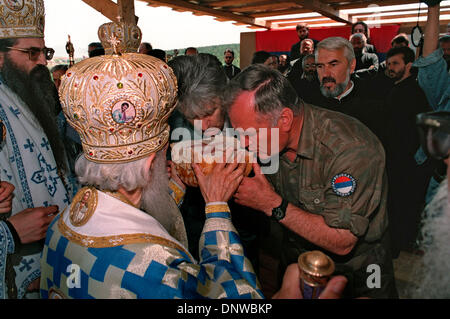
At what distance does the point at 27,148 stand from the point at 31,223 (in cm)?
52

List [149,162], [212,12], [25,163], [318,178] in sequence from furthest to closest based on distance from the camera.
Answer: [212,12]
[25,163]
[318,178]
[149,162]

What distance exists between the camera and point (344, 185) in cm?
161

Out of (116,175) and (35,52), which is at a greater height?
(35,52)

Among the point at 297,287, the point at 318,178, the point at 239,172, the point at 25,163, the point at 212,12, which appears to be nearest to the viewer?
the point at 297,287

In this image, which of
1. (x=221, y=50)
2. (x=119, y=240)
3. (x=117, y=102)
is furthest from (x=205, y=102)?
(x=119, y=240)

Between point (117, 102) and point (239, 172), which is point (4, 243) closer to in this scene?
point (117, 102)

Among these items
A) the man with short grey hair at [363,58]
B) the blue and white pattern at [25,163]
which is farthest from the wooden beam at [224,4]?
the blue and white pattern at [25,163]

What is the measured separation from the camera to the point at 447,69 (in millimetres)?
1384

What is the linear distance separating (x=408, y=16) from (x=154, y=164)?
138 cm

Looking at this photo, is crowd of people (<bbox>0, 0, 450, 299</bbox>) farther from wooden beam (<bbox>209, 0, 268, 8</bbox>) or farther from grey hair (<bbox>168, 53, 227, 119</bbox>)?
wooden beam (<bbox>209, 0, 268, 8</bbox>)

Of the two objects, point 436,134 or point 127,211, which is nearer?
point 436,134

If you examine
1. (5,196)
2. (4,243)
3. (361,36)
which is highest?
(361,36)

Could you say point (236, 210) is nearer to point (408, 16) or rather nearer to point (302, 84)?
point (302, 84)

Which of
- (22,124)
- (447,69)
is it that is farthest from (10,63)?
(447,69)
